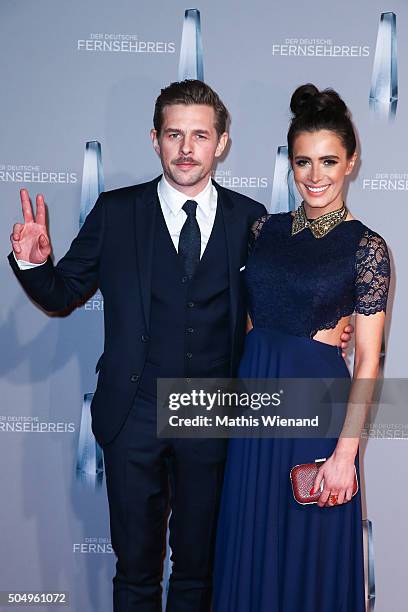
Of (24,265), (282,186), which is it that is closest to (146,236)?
(24,265)

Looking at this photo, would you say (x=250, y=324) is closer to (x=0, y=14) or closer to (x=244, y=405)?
(x=244, y=405)

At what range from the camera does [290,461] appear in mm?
2203

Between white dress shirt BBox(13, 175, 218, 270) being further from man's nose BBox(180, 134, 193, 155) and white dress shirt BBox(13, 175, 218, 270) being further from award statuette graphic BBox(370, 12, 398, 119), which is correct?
award statuette graphic BBox(370, 12, 398, 119)

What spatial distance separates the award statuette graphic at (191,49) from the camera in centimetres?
274

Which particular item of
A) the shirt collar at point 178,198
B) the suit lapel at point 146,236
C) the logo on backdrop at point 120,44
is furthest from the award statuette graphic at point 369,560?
the logo on backdrop at point 120,44

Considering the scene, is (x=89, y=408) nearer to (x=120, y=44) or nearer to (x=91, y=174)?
(x=91, y=174)

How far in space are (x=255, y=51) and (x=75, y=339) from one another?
55.1 inches

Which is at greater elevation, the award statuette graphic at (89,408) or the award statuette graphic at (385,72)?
the award statuette graphic at (385,72)

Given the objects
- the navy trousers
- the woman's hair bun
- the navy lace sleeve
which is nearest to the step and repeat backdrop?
the woman's hair bun

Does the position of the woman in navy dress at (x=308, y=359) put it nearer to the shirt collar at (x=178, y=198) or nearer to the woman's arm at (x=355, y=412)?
the woman's arm at (x=355, y=412)

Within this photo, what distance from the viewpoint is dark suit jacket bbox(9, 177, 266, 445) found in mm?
2230

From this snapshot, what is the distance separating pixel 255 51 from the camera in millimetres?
2760

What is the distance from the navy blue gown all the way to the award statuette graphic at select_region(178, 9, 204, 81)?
84 centimetres

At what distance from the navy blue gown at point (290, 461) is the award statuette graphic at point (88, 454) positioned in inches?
31.9
